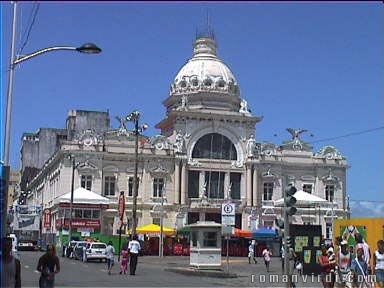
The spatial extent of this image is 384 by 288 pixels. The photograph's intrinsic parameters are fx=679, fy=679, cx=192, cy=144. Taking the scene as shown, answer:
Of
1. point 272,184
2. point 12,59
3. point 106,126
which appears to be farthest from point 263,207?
point 12,59

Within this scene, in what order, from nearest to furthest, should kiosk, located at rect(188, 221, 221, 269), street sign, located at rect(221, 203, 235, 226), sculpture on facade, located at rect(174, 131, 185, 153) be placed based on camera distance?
street sign, located at rect(221, 203, 235, 226) < kiosk, located at rect(188, 221, 221, 269) < sculpture on facade, located at rect(174, 131, 185, 153)

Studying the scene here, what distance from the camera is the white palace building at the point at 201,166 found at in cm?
7256

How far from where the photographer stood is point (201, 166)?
75625 mm

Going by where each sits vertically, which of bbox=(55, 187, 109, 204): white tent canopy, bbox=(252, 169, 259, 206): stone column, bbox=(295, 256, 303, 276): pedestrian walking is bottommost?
bbox=(295, 256, 303, 276): pedestrian walking

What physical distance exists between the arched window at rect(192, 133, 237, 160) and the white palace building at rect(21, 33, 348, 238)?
113mm

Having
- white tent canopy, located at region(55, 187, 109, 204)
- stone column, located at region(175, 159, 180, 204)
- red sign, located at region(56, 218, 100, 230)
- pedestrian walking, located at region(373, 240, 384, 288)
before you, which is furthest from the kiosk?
stone column, located at region(175, 159, 180, 204)

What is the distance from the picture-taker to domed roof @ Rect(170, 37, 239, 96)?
262 ft

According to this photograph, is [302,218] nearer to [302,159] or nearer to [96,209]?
[302,159]

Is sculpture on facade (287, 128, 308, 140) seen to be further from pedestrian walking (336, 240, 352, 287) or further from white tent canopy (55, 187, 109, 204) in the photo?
pedestrian walking (336, 240, 352, 287)

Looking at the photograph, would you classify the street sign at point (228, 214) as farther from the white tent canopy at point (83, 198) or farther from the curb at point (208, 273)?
the white tent canopy at point (83, 198)

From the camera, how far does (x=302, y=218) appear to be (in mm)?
77625

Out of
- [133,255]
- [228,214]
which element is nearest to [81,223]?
[133,255]

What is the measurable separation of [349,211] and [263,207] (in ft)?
39.0

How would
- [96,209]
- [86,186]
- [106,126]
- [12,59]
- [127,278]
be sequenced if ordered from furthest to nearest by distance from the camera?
[106,126]
[86,186]
[96,209]
[127,278]
[12,59]
